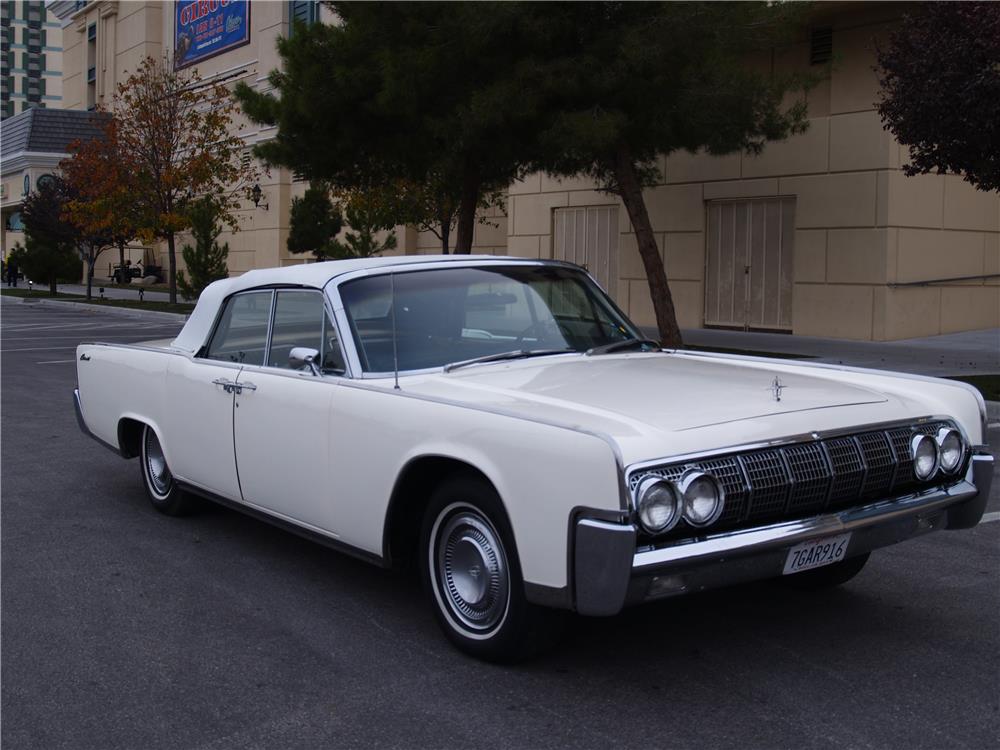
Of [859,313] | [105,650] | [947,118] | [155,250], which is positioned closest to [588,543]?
[105,650]

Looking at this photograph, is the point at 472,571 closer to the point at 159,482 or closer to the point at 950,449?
the point at 950,449

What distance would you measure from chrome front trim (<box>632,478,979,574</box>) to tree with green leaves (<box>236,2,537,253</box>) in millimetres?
11924

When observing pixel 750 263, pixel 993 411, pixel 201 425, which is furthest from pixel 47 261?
pixel 201 425

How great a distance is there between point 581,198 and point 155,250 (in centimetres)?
3777

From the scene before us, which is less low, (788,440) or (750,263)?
(750,263)

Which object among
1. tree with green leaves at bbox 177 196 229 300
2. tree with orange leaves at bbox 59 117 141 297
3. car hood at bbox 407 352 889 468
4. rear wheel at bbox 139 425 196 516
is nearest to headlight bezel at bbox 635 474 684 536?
car hood at bbox 407 352 889 468

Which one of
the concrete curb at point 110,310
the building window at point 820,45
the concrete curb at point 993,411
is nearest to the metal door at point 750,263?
the building window at point 820,45

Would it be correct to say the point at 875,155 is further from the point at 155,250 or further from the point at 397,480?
the point at 155,250

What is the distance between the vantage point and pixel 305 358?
4832mm

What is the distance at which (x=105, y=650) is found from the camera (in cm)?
429

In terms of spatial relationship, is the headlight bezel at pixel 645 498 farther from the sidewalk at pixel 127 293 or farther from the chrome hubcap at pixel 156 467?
the sidewalk at pixel 127 293

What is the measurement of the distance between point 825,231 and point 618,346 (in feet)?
50.9

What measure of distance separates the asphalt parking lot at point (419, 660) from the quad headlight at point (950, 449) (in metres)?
0.69

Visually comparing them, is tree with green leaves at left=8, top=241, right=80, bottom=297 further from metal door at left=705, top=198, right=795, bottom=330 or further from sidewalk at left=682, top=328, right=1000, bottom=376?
sidewalk at left=682, top=328, right=1000, bottom=376
